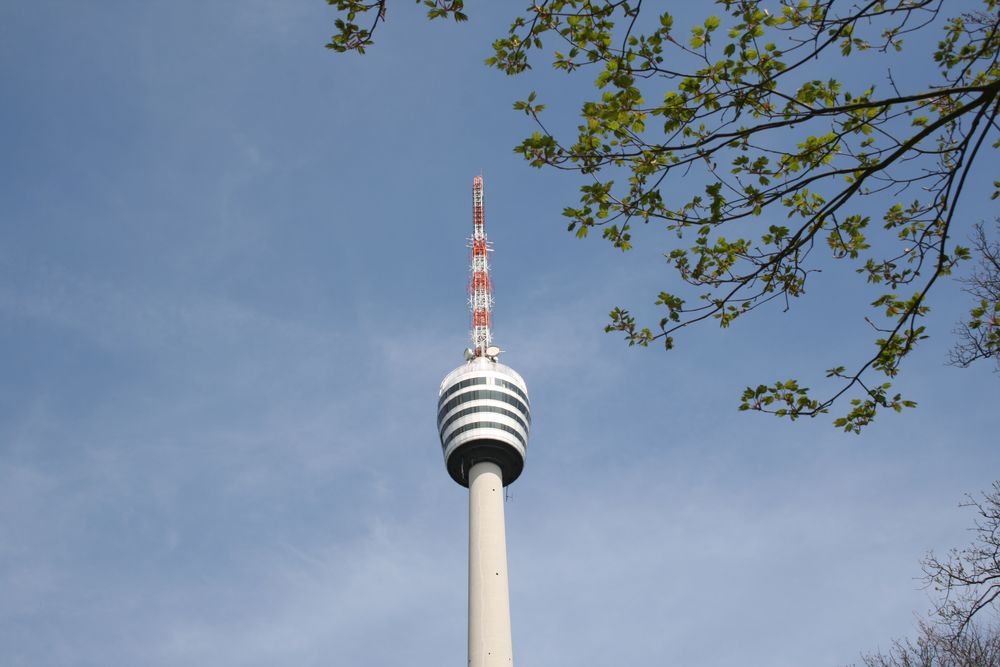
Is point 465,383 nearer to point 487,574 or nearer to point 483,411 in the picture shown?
point 483,411

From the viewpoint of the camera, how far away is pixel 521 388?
87.0m

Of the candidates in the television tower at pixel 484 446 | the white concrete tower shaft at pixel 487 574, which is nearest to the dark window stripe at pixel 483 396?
the television tower at pixel 484 446

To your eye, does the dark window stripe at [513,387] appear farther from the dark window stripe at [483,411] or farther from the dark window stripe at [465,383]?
the dark window stripe at [483,411]

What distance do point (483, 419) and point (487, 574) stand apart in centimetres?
1394

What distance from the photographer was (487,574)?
74.1 meters

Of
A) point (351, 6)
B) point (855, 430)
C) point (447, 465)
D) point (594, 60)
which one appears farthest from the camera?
point (447, 465)

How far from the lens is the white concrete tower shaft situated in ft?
232

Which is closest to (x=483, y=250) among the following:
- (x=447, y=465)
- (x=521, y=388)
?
(x=521, y=388)

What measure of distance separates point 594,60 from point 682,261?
310 cm

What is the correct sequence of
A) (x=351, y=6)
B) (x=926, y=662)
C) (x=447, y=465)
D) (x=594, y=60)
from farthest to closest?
(x=447, y=465) < (x=926, y=662) < (x=594, y=60) < (x=351, y=6)

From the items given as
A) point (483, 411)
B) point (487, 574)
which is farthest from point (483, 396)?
point (487, 574)

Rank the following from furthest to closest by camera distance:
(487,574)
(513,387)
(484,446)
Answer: (513,387)
(484,446)
(487,574)

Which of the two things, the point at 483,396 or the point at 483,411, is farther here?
the point at 483,396

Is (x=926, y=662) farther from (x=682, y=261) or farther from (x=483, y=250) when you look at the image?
(x=483, y=250)
